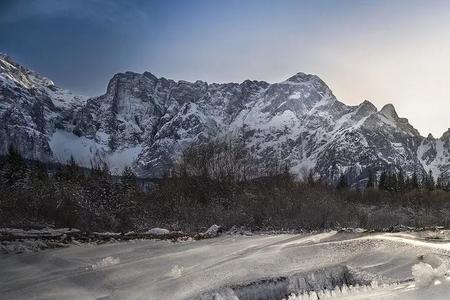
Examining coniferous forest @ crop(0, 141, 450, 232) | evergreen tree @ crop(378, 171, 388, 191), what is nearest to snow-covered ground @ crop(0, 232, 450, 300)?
coniferous forest @ crop(0, 141, 450, 232)

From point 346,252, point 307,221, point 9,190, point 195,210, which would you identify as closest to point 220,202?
point 195,210

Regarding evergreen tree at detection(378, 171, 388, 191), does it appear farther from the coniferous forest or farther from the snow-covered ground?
the snow-covered ground

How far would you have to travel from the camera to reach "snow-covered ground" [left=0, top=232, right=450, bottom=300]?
15812mm

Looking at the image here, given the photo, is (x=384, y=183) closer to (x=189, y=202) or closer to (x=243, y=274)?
(x=189, y=202)

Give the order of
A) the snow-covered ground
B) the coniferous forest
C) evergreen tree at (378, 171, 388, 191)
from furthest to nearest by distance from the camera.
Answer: evergreen tree at (378, 171, 388, 191), the coniferous forest, the snow-covered ground

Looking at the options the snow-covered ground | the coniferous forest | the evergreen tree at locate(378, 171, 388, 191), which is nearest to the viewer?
the snow-covered ground

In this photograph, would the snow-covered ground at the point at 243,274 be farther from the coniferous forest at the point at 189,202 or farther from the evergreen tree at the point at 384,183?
the evergreen tree at the point at 384,183

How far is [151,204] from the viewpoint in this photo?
65750 millimetres

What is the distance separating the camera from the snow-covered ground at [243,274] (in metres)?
15.8

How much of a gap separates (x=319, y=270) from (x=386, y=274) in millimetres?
2012

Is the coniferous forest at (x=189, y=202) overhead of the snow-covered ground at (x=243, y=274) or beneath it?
overhead

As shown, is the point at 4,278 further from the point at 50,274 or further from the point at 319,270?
the point at 319,270

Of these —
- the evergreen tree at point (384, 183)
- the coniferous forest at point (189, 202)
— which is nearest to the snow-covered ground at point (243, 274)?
the coniferous forest at point (189, 202)

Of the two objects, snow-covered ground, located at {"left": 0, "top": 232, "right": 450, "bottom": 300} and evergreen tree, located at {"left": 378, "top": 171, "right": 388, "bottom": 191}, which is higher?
evergreen tree, located at {"left": 378, "top": 171, "right": 388, "bottom": 191}
